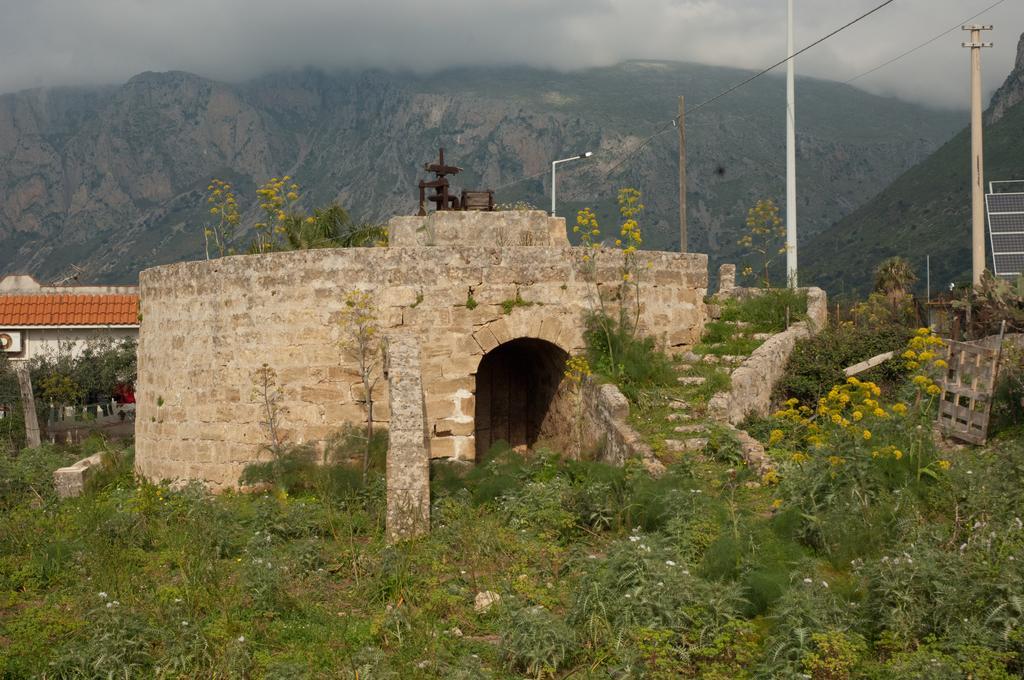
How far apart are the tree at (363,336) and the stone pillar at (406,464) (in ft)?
6.03

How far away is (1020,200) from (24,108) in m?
170

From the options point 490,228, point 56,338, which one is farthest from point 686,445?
point 56,338

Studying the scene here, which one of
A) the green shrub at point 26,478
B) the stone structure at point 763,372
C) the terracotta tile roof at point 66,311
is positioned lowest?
the green shrub at point 26,478

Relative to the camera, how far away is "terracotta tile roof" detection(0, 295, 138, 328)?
3189 cm

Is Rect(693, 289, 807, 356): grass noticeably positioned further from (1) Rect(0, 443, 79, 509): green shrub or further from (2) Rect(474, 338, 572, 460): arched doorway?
(1) Rect(0, 443, 79, 509): green shrub

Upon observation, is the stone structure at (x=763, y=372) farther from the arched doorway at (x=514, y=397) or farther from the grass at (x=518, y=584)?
the arched doorway at (x=514, y=397)

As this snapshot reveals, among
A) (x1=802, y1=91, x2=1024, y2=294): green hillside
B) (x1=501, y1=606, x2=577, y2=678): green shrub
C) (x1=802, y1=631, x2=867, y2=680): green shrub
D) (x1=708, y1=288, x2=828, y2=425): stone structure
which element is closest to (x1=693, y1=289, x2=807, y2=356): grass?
(x1=708, y1=288, x2=828, y2=425): stone structure

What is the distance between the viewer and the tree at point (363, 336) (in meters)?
12.9

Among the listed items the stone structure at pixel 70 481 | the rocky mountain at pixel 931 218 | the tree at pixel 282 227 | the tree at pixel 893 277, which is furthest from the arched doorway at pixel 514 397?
the rocky mountain at pixel 931 218

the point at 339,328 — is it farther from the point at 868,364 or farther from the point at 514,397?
the point at 868,364

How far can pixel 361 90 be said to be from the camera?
148 meters

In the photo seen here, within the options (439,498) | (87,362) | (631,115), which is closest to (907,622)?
(439,498)

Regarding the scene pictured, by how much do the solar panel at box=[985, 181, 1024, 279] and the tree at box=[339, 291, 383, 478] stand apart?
14.8 metres

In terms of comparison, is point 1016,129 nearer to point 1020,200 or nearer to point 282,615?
point 1020,200
